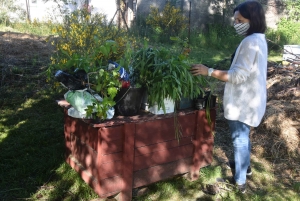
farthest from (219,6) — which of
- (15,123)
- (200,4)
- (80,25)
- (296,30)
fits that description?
(15,123)

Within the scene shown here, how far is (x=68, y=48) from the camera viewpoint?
488 centimetres

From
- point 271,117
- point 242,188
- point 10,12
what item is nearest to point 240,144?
point 242,188

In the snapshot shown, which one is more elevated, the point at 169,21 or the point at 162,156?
the point at 169,21

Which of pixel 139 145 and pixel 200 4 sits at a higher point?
pixel 200 4

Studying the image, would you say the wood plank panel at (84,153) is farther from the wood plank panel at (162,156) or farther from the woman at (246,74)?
the woman at (246,74)

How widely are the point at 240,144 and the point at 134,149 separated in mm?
1034

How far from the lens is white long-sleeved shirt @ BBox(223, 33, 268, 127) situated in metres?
2.71

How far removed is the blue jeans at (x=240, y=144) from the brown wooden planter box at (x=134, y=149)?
34 centimetres

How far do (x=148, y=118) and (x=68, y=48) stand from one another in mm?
2625

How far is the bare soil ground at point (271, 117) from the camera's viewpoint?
3930mm

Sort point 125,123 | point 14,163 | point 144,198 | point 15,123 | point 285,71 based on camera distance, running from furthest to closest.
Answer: point 285,71
point 15,123
point 14,163
point 144,198
point 125,123

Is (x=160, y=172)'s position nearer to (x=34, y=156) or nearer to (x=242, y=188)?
(x=242, y=188)

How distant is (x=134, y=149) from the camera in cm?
274

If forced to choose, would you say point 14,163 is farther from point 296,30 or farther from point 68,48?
point 296,30
